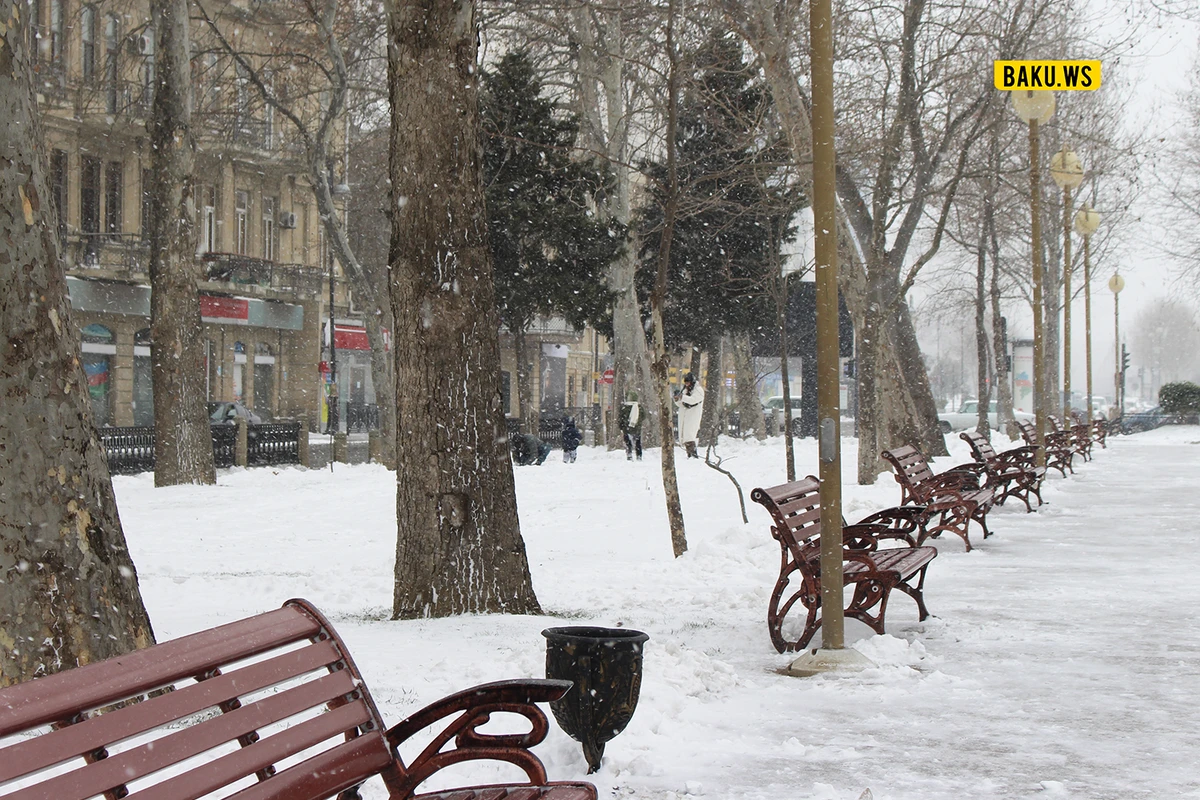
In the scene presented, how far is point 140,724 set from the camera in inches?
112

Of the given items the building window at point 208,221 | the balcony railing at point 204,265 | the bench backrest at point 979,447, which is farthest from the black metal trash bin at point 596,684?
the building window at point 208,221

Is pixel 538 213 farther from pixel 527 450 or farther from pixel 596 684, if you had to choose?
pixel 596 684

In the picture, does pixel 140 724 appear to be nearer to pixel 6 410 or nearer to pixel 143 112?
pixel 6 410

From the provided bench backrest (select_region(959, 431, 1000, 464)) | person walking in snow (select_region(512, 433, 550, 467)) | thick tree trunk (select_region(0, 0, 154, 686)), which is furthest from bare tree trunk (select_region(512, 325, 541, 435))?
thick tree trunk (select_region(0, 0, 154, 686))

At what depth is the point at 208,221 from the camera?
41344 mm

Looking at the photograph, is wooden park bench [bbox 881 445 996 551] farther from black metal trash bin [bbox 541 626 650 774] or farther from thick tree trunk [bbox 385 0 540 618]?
black metal trash bin [bbox 541 626 650 774]

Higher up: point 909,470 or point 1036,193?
point 1036,193

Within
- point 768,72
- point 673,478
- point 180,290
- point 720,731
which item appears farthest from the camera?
point 180,290

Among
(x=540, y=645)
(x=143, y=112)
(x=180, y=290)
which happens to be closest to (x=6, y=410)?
(x=540, y=645)

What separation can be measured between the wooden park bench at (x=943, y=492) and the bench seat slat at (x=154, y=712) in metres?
8.54

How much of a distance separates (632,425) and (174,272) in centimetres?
1145

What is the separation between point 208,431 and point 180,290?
2.31 m

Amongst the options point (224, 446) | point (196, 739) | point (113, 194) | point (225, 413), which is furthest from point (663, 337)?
point (113, 194)

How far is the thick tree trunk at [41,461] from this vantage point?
4.88m
